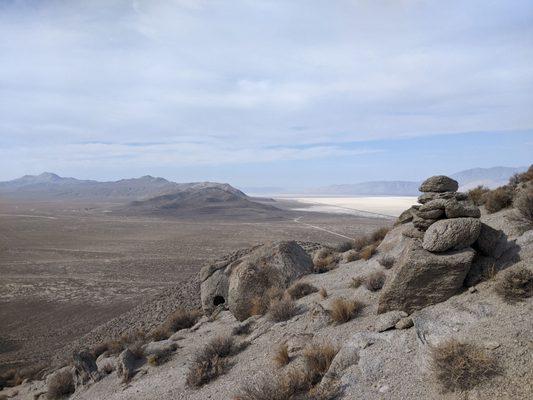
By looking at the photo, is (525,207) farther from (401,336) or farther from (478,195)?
(401,336)

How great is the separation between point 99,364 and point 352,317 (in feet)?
30.7

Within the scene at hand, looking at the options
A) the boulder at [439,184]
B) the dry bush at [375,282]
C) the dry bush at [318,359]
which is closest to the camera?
the dry bush at [318,359]

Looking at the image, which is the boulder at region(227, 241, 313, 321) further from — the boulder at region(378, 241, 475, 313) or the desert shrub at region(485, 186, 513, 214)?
the desert shrub at region(485, 186, 513, 214)

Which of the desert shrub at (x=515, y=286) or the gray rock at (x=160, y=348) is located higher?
the desert shrub at (x=515, y=286)

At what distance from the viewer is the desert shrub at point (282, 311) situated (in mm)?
10539

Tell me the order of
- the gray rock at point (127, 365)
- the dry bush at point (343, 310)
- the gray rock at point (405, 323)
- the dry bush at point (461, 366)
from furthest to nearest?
the gray rock at point (127, 365), the dry bush at point (343, 310), the gray rock at point (405, 323), the dry bush at point (461, 366)

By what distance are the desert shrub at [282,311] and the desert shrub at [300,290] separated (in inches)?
39.2

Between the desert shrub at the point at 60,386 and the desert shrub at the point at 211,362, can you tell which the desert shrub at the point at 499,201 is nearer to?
the desert shrub at the point at 211,362

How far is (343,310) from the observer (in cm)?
899

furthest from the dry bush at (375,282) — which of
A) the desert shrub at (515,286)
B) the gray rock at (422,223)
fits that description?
the desert shrub at (515,286)

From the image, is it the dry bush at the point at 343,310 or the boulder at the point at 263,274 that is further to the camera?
the boulder at the point at 263,274

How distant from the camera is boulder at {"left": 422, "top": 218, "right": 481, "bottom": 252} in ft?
25.4

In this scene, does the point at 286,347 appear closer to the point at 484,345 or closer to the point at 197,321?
the point at 484,345

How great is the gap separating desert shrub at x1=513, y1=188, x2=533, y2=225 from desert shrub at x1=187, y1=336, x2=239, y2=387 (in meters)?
7.68
